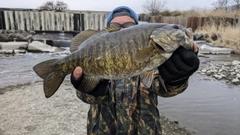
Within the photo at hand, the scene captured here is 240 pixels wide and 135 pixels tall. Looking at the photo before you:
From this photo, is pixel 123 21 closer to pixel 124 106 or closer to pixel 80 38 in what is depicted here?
pixel 80 38

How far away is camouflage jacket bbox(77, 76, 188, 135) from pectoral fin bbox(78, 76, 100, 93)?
7.1 inches

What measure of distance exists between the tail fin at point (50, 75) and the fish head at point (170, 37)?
37.4 inches

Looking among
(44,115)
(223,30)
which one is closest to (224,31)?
(223,30)

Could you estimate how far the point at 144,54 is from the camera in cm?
180

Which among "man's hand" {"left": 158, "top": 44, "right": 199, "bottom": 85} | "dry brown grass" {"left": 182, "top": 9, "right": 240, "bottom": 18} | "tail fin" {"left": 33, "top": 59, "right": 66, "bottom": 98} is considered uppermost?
"dry brown grass" {"left": 182, "top": 9, "right": 240, "bottom": 18}

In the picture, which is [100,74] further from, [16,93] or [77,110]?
[16,93]

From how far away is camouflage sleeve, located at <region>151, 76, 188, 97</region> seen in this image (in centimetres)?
219

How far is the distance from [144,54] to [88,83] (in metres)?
0.68

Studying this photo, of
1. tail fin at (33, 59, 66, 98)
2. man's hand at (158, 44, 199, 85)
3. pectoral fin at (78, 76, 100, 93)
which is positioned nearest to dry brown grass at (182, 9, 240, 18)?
man's hand at (158, 44, 199, 85)

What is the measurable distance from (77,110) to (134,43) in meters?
4.23

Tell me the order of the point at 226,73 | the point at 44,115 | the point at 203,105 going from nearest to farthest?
1. the point at 44,115
2. the point at 203,105
3. the point at 226,73

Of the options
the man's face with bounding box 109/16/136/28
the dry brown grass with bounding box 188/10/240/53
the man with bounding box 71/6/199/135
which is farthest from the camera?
the dry brown grass with bounding box 188/10/240/53

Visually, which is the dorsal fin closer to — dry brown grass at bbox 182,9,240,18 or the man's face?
the man's face

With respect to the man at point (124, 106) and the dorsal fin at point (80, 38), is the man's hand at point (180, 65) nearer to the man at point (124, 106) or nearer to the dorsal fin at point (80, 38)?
the man at point (124, 106)
